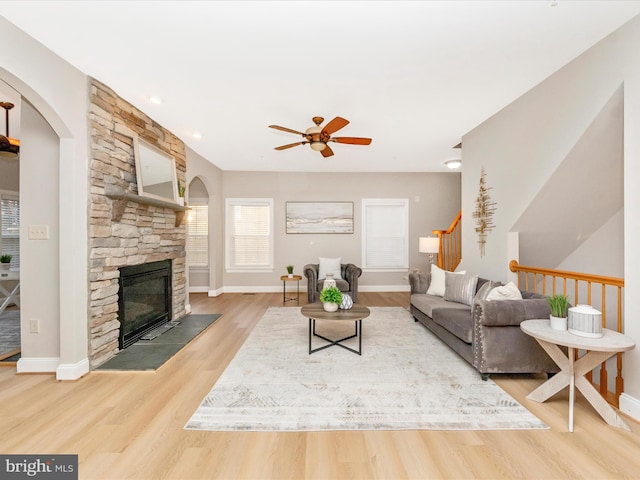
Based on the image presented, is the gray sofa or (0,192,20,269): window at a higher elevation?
(0,192,20,269): window

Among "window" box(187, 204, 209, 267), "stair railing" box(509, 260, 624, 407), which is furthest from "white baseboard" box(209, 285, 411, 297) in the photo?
"stair railing" box(509, 260, 624, 407)

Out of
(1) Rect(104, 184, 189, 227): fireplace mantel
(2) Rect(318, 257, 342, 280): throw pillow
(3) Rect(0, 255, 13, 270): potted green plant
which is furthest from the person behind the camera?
(2) Rect(318, 257, 342, 280): throw pillow

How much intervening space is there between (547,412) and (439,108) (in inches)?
124

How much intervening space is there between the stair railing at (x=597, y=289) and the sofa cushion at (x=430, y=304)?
84cm

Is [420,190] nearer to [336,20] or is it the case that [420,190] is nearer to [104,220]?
[336,20]

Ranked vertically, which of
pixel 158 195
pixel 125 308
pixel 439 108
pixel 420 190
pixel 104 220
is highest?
pixel 439 108

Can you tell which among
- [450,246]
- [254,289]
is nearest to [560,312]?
[450,246]

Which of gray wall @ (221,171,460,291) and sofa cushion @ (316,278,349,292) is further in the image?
gray wall @ (221,171,460,291)

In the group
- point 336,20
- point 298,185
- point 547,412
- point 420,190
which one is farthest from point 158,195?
point 420,190

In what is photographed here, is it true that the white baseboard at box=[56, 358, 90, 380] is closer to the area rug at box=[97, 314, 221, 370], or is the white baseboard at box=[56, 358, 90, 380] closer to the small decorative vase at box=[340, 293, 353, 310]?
the area rug at box=[97, 314, 221, 370]

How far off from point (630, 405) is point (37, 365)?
4.91 m

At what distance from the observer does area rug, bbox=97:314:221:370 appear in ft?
9.23

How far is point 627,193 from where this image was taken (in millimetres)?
2049

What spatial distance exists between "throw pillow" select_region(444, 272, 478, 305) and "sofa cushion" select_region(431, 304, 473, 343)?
0.82 feet
